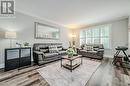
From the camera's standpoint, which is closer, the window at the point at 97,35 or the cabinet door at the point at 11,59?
the cabinet door at the point at 11,59

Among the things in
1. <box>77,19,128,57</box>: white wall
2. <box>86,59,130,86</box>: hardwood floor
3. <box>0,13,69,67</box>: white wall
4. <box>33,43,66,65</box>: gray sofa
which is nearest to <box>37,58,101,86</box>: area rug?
<box>86,59,130,86</box>: hardwood floor

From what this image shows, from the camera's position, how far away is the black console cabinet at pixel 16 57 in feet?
8.66

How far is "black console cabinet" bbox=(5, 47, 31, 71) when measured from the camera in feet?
8.66

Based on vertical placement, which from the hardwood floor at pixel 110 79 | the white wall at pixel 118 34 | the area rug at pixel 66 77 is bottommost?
the hardwood floor at pixel 110 79

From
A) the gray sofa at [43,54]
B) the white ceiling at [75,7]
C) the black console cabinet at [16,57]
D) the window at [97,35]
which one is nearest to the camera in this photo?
the white ceiling at [75,7]

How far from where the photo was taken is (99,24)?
17.6 feet

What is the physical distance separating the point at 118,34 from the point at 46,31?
4679 mm

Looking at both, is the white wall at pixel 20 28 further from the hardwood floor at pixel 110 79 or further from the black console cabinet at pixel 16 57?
the hardwood floor at pixel 110 79

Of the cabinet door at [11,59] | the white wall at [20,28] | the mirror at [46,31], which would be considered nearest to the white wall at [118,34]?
the mirror at [46,31]

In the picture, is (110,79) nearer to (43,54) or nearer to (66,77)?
(66,77)

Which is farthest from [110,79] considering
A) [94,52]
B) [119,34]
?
[119,34]

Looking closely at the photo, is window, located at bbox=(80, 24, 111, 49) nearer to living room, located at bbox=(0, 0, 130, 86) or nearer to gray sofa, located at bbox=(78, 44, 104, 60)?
living room, located at bbox=(0, 0, 130, 86)

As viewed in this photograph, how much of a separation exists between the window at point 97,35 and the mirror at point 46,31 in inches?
96.1

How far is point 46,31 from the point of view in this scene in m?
4.57
